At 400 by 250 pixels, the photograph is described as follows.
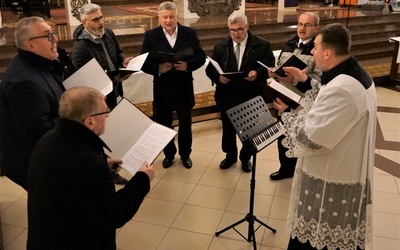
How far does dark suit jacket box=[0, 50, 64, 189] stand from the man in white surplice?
4.48 feet

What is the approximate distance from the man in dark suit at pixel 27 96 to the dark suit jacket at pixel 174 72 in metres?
1.35

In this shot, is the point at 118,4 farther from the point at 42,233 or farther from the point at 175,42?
the point at 42,233

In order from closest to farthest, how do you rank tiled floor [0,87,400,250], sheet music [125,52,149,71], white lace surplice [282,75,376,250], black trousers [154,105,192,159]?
white lace surplice [282,75,376,250]
tiled floor [0,87,400,250]
sheet music [125,52,149,71]
black trousers [154,105,192,159]

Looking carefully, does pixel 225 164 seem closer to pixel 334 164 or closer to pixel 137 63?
pixel 137 63

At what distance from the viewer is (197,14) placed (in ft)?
31.1

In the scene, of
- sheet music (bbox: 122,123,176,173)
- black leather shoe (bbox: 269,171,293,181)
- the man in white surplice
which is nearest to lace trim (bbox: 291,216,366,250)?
the man in white surplice

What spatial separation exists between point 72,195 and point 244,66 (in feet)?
7.85

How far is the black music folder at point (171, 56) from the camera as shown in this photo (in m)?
3.46

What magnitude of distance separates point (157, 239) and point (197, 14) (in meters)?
7.32

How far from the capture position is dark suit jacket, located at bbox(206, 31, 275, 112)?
3654 millimetres

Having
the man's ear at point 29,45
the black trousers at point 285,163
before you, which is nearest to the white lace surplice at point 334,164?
the black trousers at point 285,163

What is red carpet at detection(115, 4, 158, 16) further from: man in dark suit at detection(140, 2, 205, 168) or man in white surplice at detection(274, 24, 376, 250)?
man in white surplice at detection(274, 24, 376, 250)

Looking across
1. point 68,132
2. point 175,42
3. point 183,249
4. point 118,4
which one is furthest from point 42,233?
point 118,4

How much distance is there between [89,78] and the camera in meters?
2.79
